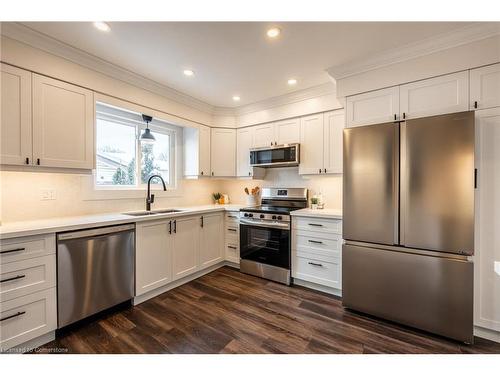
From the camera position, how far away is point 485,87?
171 centimetres

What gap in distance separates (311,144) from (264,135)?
0.79 meters

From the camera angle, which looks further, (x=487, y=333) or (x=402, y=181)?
(x=402, y=181)

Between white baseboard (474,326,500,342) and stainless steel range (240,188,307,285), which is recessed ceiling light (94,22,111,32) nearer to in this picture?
stainless steel range (240,188,307,285)

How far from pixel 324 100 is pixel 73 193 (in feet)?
10.3

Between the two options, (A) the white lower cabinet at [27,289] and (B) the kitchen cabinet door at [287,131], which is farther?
(B) the kitchen cabinet door at [287,131]

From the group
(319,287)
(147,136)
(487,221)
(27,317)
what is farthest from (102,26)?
(487,221)

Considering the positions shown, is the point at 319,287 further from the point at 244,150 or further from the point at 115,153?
the point at 115,153

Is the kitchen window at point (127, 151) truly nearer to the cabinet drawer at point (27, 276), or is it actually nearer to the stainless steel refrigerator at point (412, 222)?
the cabinet drawer at point (27, 276)

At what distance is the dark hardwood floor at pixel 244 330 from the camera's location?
1.64 meters

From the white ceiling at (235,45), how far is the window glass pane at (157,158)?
93cm

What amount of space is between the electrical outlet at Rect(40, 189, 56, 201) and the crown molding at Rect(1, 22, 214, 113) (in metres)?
1.27

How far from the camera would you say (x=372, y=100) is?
219cm

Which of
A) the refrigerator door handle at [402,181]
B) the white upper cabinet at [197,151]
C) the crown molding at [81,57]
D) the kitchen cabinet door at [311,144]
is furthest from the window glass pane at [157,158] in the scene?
the refrigerator door handle at [402,181]

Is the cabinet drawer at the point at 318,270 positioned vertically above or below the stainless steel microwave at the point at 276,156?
below
